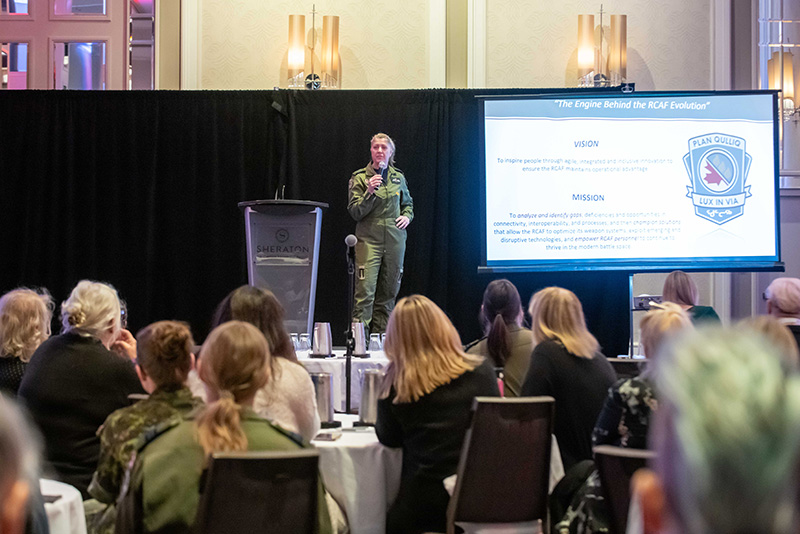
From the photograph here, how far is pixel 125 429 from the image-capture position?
7.24 feet

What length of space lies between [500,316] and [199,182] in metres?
4.10

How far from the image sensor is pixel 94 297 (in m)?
3.02

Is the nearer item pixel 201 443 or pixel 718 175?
pixel 201 443

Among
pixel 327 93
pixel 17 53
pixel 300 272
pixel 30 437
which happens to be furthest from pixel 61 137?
pixel 30 437

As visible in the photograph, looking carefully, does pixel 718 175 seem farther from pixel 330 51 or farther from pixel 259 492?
pixel 259 492

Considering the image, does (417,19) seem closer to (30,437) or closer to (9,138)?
(9,138)

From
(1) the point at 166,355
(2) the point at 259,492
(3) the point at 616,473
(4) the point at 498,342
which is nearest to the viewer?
(2) the point at 259,492

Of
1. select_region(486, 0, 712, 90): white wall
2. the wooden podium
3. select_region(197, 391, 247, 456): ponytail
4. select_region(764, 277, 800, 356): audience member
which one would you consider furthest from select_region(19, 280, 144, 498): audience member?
select_region(486, 0, 712, 90): white wall

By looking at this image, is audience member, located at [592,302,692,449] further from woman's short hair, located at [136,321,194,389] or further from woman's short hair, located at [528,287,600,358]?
woman's short hair, located at [136,321,194,389]

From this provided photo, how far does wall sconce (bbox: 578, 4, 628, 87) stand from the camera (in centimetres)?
738

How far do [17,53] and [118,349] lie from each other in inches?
205

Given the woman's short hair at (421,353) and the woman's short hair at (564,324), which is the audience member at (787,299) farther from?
the woman's short hair at (421,353)

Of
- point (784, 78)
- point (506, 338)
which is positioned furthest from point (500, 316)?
point (784, 78)

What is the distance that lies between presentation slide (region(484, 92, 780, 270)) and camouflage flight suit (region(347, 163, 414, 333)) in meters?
0.68
